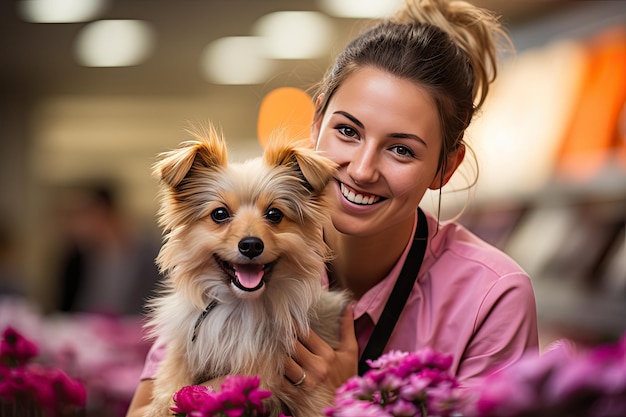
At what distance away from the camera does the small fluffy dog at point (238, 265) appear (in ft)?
5.63

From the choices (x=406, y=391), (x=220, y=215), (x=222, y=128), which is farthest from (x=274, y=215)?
(x=222, y=128)

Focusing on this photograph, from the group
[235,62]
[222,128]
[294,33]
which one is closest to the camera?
[222,128]

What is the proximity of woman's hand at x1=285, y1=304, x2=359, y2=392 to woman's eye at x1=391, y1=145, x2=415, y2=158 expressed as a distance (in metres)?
0.40

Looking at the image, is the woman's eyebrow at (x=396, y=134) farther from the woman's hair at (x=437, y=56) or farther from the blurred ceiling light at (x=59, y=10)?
the blurred ceiling light at (x=59, y=10)

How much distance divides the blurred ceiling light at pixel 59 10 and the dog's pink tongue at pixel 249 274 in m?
5.98

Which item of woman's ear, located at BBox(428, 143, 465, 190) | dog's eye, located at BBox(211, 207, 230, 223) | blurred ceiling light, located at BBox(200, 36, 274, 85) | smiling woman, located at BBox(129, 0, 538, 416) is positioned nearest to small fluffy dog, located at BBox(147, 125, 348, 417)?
dog's eye, located at BBox(211, 207, 230, 223)

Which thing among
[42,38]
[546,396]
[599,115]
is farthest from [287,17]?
[546,396]

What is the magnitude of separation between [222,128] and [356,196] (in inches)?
30.5

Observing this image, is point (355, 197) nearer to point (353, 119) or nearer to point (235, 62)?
point (353, 119)

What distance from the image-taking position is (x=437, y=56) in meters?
2.19

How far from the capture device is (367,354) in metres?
2.04

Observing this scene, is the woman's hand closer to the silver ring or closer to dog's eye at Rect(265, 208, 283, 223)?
the silver ring

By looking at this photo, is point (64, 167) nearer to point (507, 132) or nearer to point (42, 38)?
point (42, 38)

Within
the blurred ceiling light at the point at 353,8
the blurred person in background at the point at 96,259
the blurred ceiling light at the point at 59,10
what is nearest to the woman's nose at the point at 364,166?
the blurred ceiling light at the point at 353,8
